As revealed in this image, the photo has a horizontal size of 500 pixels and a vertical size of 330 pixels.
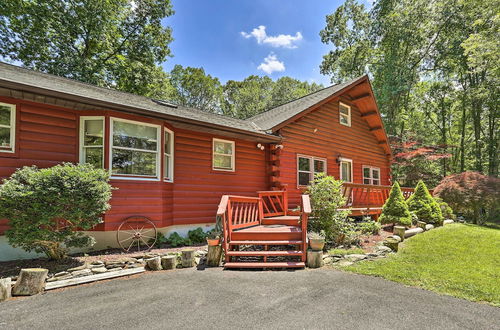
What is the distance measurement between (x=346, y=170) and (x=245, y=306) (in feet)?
32.2

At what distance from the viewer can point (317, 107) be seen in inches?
403

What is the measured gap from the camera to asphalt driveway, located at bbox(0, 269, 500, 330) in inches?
112

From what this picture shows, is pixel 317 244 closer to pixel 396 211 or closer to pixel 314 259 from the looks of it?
pixel 314 259

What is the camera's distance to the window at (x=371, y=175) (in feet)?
42.2

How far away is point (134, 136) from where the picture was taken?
6203mm

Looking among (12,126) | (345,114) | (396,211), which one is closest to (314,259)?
(396,211)

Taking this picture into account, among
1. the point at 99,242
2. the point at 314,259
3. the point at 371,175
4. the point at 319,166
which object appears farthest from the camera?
the point at 371,175

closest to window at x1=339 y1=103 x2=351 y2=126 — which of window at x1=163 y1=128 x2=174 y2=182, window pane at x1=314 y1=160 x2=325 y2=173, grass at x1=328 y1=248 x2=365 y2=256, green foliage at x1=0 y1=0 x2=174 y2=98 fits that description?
window pane at x1=314 y1=160 x2=325 y2=173

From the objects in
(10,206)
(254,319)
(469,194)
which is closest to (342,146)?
(469,194)

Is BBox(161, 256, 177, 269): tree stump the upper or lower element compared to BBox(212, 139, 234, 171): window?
lower

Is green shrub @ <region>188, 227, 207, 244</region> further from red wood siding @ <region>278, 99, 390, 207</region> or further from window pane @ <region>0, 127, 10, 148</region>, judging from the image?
window pane @ <region>0, 127, 10, 148</region>

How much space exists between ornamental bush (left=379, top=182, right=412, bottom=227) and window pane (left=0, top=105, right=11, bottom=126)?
1039 centimetres

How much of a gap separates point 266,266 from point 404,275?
2445 mm

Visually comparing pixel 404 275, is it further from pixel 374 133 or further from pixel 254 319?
pixel 374 133
